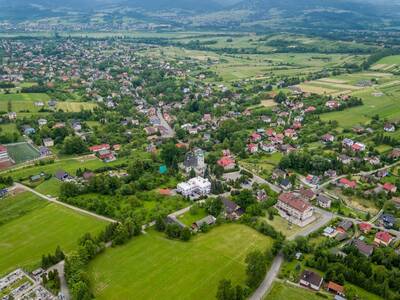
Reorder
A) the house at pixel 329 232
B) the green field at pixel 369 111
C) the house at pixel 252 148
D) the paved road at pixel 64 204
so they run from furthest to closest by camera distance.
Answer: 1. the green field at pixel 369 111
2. the house at pixel 252 148
3. the paved road at pixel 64 204
4. the house at pixel 329 232

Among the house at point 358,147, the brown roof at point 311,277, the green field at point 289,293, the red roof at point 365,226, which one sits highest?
the house at point 358,147

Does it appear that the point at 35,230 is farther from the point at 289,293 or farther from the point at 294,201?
the point at 294,201

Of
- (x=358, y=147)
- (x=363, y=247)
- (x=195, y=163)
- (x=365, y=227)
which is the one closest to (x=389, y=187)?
(x=365, y=227)

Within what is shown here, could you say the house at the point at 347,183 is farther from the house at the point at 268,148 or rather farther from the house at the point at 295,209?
the house at the point at 268,148

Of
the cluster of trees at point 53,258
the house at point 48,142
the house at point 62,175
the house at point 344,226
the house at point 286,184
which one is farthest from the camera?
the house at point 48,142

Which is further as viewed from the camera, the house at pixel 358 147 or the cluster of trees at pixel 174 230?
the house at pixel 358 147

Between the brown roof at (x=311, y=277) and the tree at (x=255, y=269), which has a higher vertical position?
the tree at (x=255, y=269)

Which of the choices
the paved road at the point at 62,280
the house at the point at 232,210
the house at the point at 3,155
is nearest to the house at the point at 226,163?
the house at the point at 232,210
